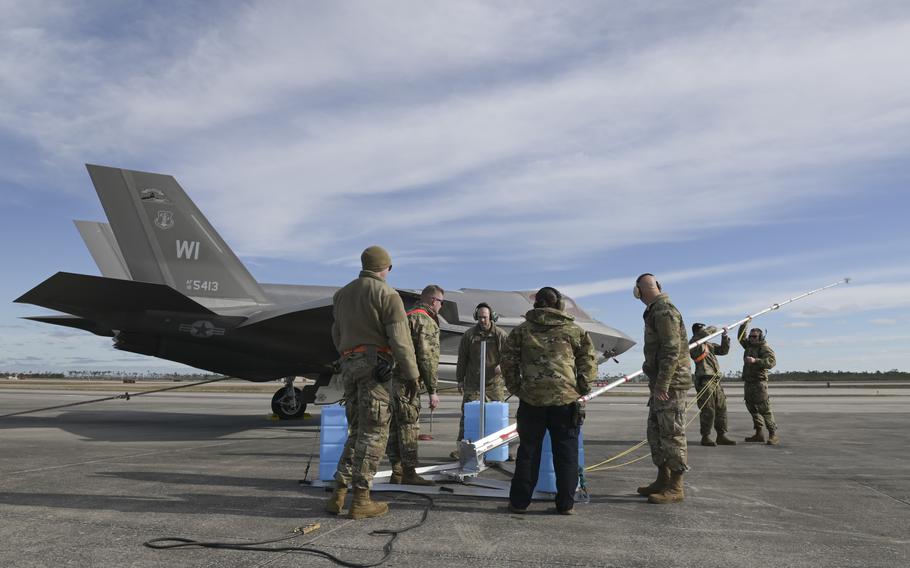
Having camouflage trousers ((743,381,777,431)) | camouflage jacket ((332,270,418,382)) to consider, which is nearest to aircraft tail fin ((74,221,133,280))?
camouflage jacket ((332,270,418,382))

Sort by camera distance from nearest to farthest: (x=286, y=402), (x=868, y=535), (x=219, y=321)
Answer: (x=868, y=535)
(x=219, y=321)
(x=286, y=402)

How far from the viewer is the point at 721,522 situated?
490cm

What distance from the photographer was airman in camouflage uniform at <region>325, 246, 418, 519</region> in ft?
16.4

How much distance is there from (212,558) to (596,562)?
Answer: 92.2 inches

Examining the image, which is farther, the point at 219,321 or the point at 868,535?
the point at 219,321

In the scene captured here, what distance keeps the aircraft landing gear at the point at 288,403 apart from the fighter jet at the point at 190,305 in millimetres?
163

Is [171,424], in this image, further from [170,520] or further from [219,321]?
[170,520]

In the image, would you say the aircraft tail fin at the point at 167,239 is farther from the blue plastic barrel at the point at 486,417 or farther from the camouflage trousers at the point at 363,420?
the camouflage trousers at the point at 363,420

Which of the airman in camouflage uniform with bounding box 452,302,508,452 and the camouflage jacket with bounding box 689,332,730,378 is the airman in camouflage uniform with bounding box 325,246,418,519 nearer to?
the airman in camouflage uniform with bounding box 452,302,508,452

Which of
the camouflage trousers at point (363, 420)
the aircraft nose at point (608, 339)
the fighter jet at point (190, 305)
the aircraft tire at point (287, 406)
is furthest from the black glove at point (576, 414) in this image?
the aircraft nose at point (608, 339)

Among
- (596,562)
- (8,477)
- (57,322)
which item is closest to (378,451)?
(596,562)

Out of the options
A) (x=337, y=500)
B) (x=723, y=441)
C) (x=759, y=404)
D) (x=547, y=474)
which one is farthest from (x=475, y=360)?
(x=759, y=404)

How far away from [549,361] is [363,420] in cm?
165

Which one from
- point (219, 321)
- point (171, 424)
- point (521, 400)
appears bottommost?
point (171, 424)
